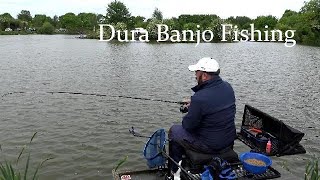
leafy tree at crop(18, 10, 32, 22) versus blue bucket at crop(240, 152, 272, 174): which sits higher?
leafy tree at crop(18, 10, 32, 22)

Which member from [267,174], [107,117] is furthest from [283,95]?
[267,174]

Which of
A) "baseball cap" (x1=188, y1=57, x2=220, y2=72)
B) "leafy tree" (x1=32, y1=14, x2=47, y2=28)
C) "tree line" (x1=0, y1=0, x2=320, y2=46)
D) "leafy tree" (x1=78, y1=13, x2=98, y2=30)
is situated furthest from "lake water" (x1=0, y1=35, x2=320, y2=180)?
"leafy tree" (x1=32, y1=14, x2=47, y2=28)

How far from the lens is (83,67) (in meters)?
28.3

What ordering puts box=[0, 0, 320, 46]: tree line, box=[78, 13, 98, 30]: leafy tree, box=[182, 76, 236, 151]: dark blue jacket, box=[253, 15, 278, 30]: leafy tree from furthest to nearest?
box=[78, 13, 98, 30]: leafy tree < box=[253, 15, 278, 30]: leafy tree < box=[0, 0, 320, 46]: tree line < box=[182, 76, 236, 151]: dark blue jacket

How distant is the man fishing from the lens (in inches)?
253

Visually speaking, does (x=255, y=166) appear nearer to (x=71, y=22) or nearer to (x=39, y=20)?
(x=71, y=22)

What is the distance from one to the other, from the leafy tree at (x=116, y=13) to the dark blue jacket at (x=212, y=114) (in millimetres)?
97152

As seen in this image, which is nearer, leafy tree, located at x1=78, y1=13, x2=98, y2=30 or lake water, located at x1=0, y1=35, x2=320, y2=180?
lake water, located at x1=0, y1=35, x2=320, y2=180

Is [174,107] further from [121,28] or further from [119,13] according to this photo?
[119,13]

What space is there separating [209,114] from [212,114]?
0.05m

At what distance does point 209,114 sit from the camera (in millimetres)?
6453

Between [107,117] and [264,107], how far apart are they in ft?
23.7

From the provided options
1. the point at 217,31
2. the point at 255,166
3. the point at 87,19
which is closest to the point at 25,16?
the point at 87,19

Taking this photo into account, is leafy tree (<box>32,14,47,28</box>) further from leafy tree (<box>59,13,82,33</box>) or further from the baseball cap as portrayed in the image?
the baseball cap
